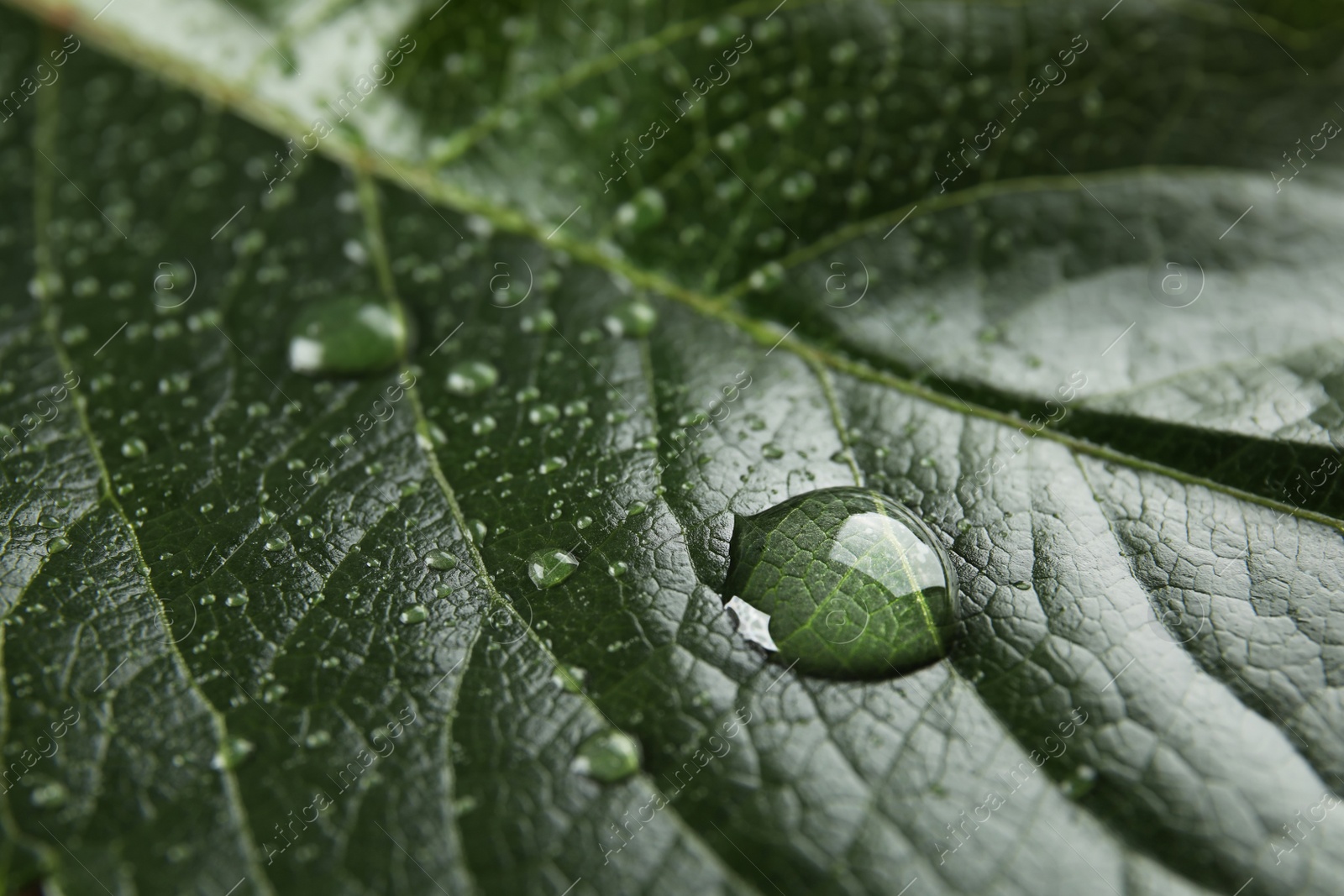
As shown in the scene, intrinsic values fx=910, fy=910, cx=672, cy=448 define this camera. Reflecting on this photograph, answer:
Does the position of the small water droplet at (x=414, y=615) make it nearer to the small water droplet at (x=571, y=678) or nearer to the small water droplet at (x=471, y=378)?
the small water droplet at (x=571, y=678)

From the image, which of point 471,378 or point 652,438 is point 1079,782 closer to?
point 652,438

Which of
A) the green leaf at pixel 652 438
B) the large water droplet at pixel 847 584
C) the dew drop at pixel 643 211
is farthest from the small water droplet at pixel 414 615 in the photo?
the dew drop at pixel 643 211

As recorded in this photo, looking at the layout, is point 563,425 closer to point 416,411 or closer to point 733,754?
point 416,411

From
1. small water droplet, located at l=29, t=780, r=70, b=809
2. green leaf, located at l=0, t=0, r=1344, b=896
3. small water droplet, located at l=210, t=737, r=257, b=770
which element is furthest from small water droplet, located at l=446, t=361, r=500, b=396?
→ small water droplet, located at l=29, t=780, r=70, b=809

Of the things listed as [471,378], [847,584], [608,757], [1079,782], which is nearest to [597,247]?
[471,378]

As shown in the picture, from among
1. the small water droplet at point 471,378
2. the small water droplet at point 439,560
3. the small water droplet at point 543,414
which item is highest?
the small water droplet at point 471,378

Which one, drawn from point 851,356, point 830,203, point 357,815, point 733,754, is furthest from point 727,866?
point 830,203
